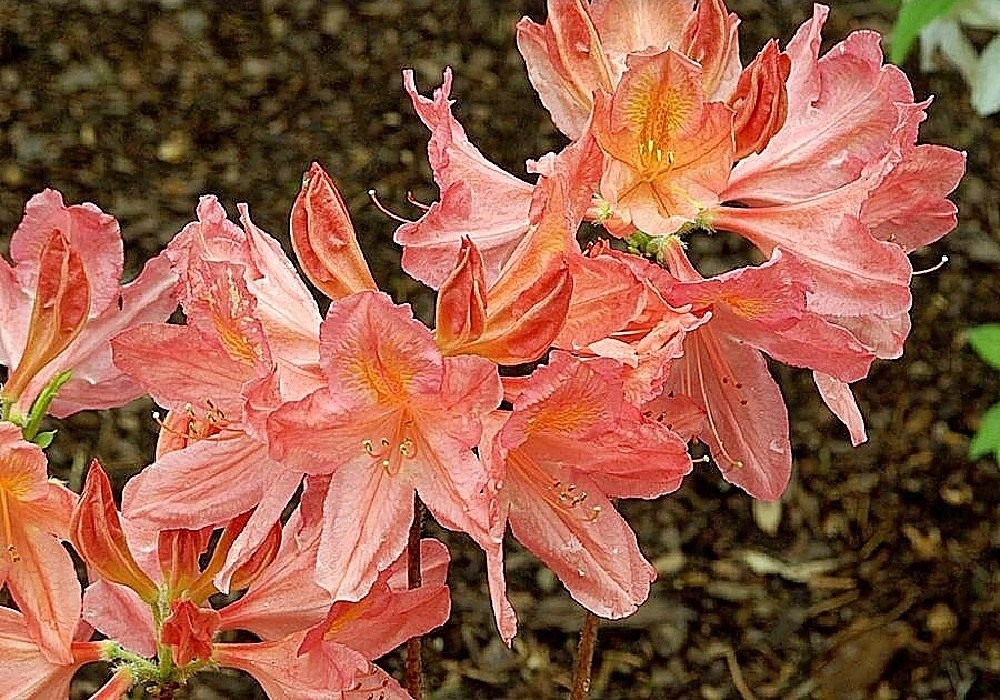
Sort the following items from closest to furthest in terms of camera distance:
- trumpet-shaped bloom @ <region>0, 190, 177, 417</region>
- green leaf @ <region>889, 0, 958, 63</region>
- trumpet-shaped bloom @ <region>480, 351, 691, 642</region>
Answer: trumpet-shaped bloom @ <region>480, 351, 691, 642</region> < trumpet-shaped bloom @ <region>0, 190, 177, 417</region> < green leaf @ <region>889, 0, 958, 63</region>

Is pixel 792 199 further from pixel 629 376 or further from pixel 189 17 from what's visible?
pixel 189 17

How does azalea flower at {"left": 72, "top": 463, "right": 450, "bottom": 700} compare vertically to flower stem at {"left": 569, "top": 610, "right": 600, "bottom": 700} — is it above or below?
above

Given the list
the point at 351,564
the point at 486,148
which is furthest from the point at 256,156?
the point at 351,564

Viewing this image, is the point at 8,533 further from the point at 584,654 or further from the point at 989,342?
the point at 989,342

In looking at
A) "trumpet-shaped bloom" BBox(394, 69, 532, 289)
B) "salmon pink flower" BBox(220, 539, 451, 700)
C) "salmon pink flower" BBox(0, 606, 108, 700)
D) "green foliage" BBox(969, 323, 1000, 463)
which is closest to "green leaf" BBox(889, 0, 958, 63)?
"green foliage" BBox(969, 323, 1000, 463)

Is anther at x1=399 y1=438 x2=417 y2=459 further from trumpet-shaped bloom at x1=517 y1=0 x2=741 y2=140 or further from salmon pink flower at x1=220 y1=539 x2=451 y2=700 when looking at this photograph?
trumpet-shaped bloom at x1=517 y1=0 x2=741 y2=140

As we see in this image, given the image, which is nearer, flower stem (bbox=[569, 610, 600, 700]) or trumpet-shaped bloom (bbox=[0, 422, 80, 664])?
trumpet-shaped bloom (bbox=[0, 422, 80, 664])

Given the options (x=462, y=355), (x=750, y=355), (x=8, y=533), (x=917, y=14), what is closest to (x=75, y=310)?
(x=8, y=533)

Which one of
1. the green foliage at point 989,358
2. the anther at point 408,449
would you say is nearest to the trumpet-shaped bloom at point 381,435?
the anther at point 408,449
